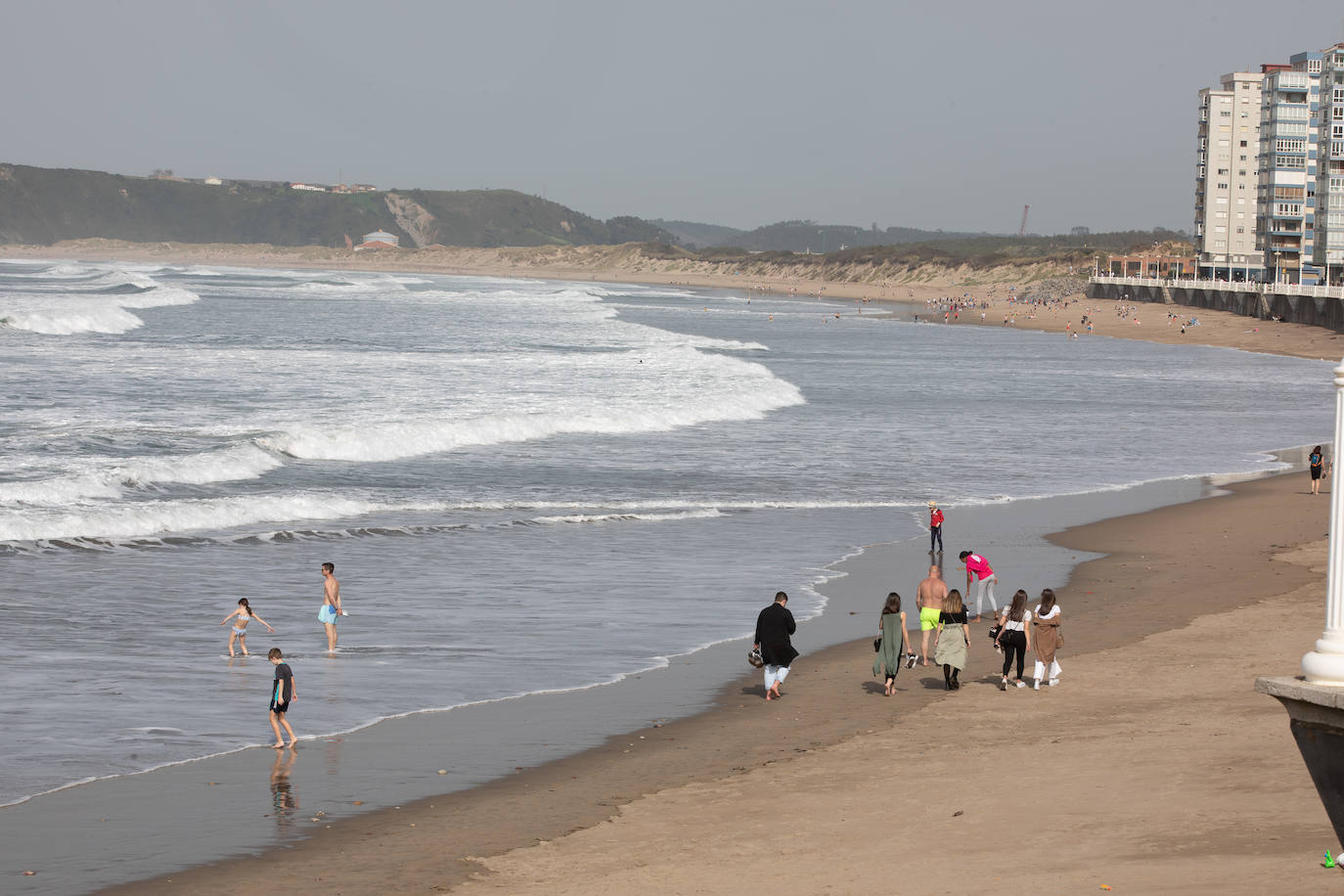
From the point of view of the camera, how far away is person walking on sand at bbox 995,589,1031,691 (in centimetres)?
1414

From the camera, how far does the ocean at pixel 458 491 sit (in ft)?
48.0

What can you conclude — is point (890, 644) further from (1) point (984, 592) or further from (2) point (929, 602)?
(1) point (984, 592)

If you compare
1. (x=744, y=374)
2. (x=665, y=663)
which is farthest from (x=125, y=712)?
(x=744, y=374)

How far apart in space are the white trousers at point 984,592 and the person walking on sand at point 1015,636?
2.96 m

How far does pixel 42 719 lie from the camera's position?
12.8 meters

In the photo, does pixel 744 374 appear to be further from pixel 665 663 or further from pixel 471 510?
pixel 665 663

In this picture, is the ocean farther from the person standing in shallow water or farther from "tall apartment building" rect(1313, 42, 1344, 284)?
"tall apartment building" rect(1313, 42, 1344, 284)

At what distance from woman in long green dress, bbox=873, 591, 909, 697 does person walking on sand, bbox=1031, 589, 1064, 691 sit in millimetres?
1281

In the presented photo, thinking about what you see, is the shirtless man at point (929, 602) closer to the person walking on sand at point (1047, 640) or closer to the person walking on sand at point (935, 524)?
the person walking on sand at point (1047, 640)

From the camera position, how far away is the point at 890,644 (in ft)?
45.4

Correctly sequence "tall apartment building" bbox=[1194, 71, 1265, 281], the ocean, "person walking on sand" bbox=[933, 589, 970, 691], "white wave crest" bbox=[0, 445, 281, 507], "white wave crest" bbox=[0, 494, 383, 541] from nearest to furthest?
"person walking on sand" bbox=[933, 589, 970, 691] < the ocean < "white wave crest" bbox=[0, 494, 383, 541] < "white wave crest" bbox=[0, 445, 281, 507] < "tall apartment building" bbox=[1194, 71, 1265, 281]

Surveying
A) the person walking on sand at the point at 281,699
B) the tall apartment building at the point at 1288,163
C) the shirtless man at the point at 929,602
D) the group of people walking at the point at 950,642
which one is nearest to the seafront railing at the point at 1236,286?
the tall apartment building at the point at 1288,163

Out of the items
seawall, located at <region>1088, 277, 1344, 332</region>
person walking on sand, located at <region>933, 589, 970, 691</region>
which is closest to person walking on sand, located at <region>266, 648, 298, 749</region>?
person walking on sand, located at <region>933, 589, 970, 691</region>

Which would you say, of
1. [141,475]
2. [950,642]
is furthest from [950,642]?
[141,475]
